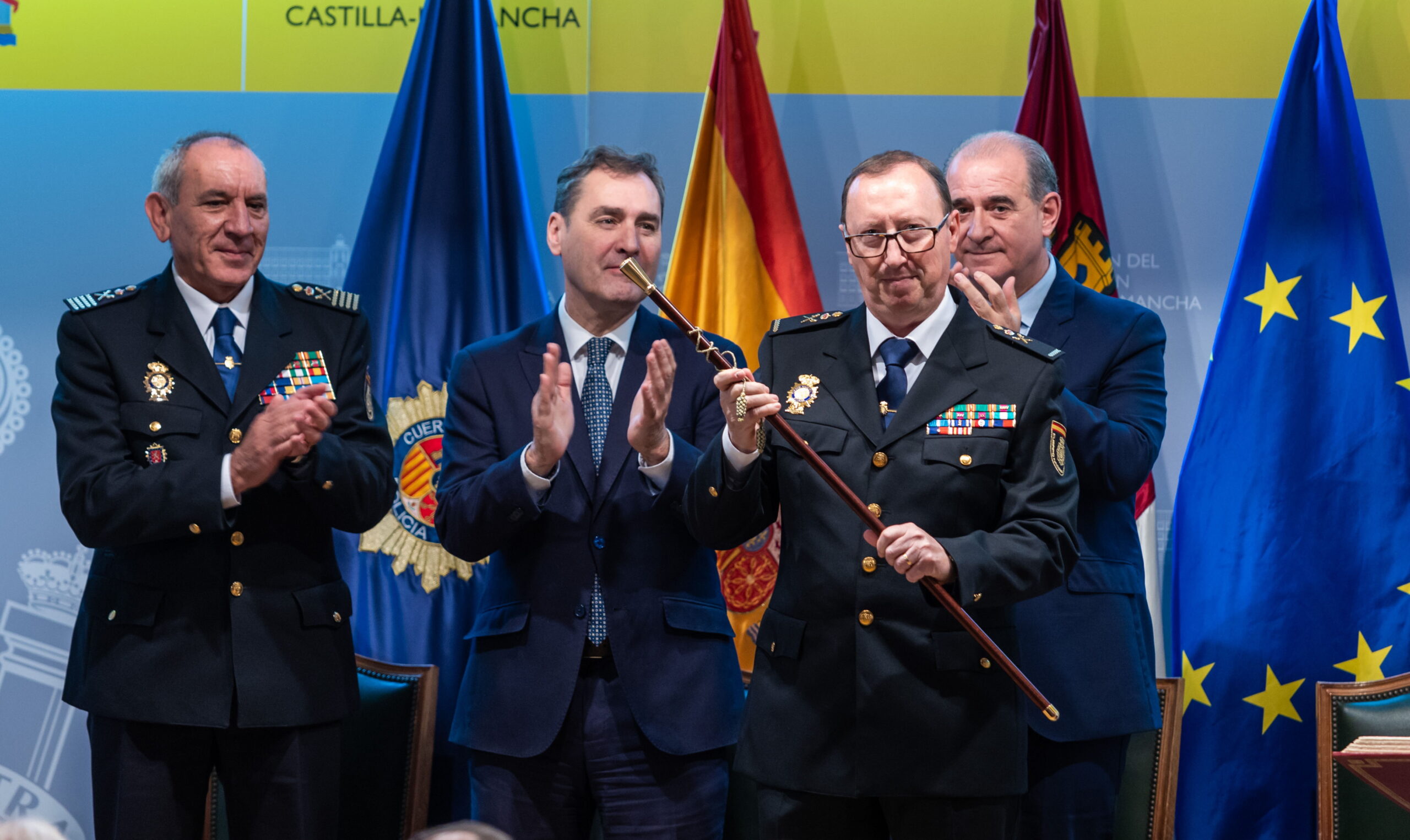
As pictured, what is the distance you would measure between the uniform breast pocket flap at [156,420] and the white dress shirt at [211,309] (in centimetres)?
14

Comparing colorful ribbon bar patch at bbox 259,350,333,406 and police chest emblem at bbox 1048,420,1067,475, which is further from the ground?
colorful ribbon bar patch at bbox 259,350,333,406

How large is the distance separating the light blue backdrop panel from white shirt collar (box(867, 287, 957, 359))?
1.68 meters

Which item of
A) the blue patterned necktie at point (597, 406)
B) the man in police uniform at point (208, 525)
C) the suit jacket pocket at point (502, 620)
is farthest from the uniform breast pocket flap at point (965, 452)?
the man in police uniform at point (208, 525)

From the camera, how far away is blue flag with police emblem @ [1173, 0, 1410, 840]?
3646 mm

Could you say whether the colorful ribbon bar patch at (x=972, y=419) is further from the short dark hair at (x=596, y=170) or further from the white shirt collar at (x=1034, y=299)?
the short dark hair at (x=596, y=170)

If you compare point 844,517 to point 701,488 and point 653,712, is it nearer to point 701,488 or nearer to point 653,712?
point 701,488

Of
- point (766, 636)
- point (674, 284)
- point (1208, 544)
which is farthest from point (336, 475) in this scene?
point (1208, 544)

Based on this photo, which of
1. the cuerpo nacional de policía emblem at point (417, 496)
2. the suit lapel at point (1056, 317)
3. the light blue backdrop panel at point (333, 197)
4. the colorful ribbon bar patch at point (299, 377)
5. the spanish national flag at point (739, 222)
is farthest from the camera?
the light blue backdrop panel at point (333, 197)

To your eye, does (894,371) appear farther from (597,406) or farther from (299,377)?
(299,377)

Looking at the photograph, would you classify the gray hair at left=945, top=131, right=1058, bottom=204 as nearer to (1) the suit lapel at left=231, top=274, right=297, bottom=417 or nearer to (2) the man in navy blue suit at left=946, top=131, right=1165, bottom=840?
(2) the man in navy blue suit at left=946, top=131, right=1165, bottom=840

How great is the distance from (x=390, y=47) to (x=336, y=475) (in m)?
1.94

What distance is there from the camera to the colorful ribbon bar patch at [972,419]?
2.29 meters

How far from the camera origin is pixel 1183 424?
411 cm

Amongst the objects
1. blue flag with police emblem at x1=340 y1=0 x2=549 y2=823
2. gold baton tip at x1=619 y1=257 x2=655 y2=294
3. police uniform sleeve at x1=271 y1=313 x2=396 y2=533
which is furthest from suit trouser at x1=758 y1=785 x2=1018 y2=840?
blue flag with police emblem at x1=340 y1=0 x2=549 y2=823
